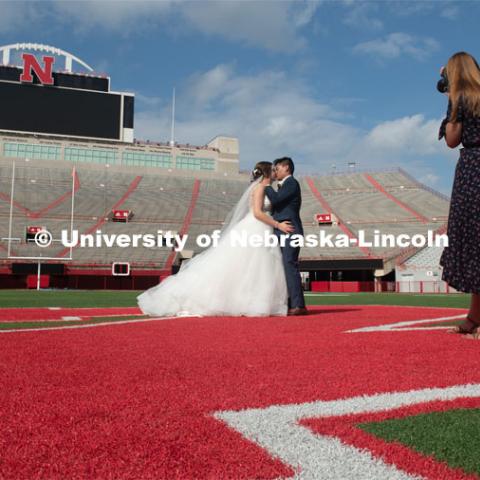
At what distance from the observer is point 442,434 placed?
1468 mm

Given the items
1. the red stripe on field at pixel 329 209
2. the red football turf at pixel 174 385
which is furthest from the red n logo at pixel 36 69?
the red football turf at pixel 174 385

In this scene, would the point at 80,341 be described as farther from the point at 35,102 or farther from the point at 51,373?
the point at 35,102

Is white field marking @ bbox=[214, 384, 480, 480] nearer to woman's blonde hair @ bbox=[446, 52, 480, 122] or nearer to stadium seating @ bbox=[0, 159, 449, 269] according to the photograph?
woman's blonde hair @ bbox=[446, 52, 480, 122]

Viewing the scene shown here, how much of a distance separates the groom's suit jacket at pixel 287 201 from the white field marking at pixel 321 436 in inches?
169

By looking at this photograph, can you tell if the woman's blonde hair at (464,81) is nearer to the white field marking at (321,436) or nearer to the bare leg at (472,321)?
the bare leg at (472,321)

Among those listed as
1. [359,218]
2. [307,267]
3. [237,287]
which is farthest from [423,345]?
[359,218]

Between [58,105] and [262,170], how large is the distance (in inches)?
2003

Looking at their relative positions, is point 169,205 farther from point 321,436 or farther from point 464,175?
point 321,436

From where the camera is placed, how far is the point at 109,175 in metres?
47.5

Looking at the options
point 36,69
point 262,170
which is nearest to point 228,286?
point 262,170

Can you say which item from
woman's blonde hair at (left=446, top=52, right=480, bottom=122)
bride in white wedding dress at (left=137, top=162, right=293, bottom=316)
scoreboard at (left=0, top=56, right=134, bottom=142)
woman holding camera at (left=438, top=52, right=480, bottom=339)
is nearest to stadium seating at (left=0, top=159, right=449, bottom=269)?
scoreboard at (left=0, top=56, right=134, bottom=142)

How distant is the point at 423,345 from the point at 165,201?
41620 millimetres

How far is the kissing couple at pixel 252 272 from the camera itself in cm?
599

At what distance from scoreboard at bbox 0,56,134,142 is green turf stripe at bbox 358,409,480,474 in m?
53.8
